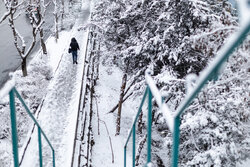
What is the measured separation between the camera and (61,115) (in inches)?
424

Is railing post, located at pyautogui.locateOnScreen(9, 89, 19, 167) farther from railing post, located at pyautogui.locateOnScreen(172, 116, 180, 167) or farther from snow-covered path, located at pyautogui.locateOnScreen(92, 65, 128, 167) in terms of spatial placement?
snow-covered path, located at pyautogui.locateOnScreen(92, 65, 128, 167)

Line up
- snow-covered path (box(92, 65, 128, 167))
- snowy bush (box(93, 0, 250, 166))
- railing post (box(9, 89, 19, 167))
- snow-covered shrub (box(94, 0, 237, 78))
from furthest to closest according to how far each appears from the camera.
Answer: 1. snow-covered path (box(92, 65, 128, 167))
2. snow-covered shrub (box(94, 0, 237, 78))
3. snowy bush (box(93, 0, 250, 166))
4. railing post (box(9, 89, 19, 167))

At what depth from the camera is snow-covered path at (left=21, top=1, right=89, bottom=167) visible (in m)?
8.37

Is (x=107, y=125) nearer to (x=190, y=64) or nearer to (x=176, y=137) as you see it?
(x=190, y=64)

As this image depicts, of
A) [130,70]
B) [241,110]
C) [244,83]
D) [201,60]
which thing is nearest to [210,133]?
[241,110]

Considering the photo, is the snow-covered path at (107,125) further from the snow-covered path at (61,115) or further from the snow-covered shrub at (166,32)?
the snow-covered shrub at (166,32)

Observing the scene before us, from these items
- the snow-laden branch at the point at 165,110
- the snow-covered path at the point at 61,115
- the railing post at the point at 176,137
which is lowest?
the railing post at the point at 176,137

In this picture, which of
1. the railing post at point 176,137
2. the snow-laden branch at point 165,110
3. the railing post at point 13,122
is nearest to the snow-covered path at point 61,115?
the railing post at point 13,122

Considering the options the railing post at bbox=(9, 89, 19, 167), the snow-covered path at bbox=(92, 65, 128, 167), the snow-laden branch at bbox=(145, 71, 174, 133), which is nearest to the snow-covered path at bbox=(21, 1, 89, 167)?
the snow-covered path at bbox=(92, 65, 128, 167)

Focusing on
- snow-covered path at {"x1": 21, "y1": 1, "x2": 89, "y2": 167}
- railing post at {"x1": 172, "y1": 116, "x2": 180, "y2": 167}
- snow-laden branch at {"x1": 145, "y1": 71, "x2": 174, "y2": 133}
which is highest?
snow-covered path at {"x1": 21, "y1": 1, "x2": 89, "y2": 167}

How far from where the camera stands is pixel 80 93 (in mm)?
12375

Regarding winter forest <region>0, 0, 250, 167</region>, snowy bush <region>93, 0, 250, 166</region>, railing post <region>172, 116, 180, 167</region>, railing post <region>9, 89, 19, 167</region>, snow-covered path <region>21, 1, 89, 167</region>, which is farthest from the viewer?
snow-covered path <region>21, 1, 89, 167</region>

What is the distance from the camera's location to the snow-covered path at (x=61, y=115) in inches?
329

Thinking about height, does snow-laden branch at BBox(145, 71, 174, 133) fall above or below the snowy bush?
below
